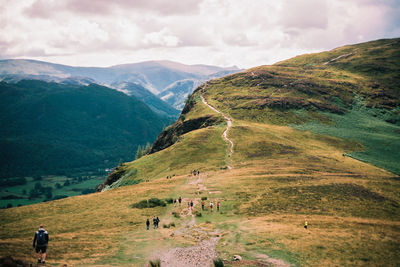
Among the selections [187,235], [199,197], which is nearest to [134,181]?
[199,197]

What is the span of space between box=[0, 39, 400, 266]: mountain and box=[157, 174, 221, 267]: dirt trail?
0.15 meters

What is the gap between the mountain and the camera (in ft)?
109

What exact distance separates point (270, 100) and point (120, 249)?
5542 inches

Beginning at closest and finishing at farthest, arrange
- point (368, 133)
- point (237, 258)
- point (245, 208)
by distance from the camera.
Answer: point (237, 258) < point (245, 208) < point (368, 133)

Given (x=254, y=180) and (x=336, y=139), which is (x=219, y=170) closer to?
(x=254, y=180)

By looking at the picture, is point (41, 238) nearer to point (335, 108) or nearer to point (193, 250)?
point (193, 250)

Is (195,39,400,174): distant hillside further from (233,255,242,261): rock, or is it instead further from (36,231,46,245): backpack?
(36,231,46,245): backpack

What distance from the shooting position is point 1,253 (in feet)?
93.7

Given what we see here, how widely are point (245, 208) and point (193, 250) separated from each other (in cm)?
1849

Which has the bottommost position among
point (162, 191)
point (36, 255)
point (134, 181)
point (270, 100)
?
point (134, 181)

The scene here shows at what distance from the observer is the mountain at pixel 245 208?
33.1 meters

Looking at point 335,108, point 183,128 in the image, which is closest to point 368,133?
point 335,108

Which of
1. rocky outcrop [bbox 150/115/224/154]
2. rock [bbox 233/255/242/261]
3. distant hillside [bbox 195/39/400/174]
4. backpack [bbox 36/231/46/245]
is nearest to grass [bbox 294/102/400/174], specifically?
distant hillside [bbox 195/39/400/174]

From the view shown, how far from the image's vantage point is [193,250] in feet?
112
